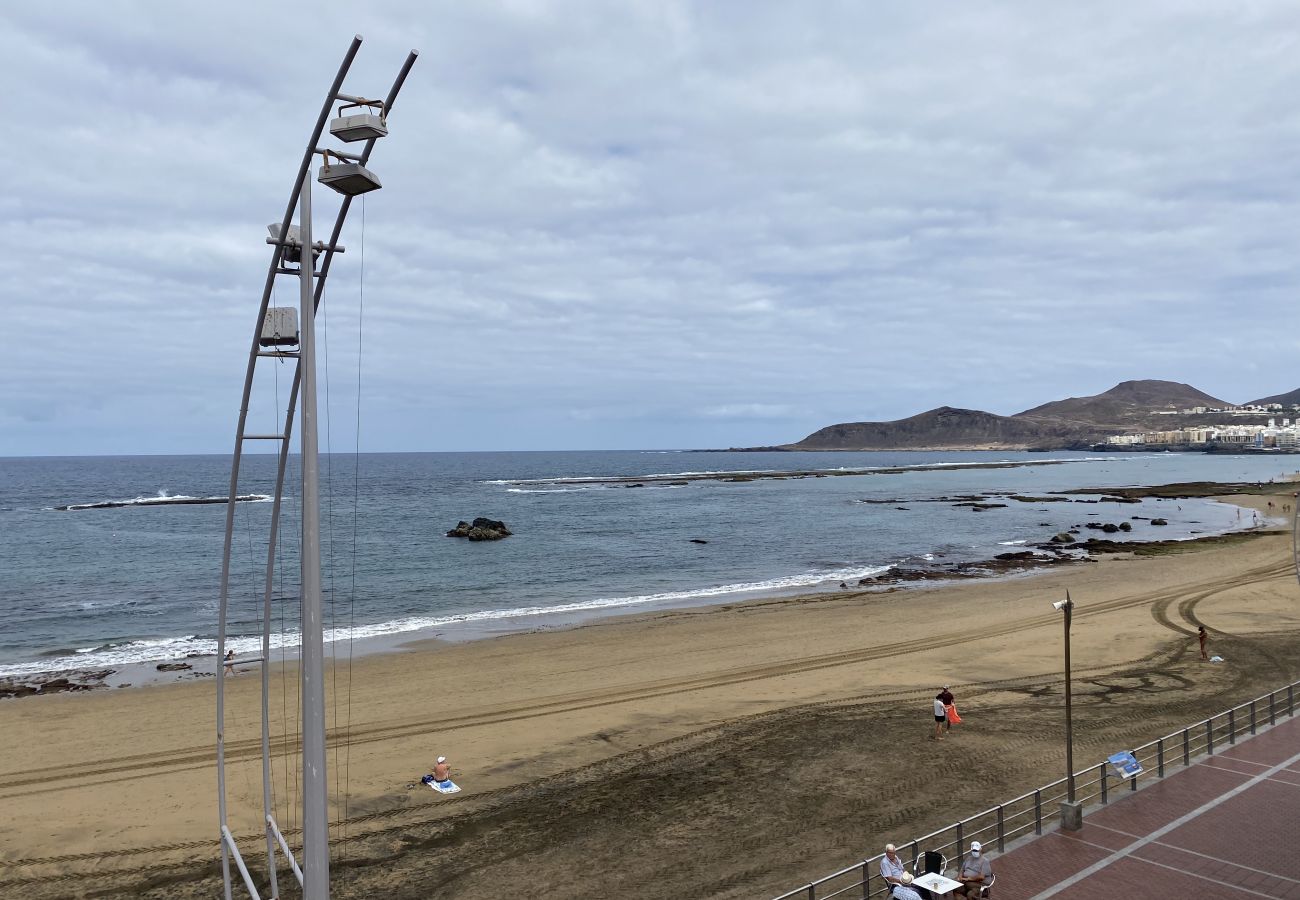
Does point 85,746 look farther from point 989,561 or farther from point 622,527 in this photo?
point 622,527

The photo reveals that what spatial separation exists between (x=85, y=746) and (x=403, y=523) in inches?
2450

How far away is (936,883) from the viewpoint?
10.5 m

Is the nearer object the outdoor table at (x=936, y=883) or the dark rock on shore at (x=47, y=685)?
the outdoor table at (x=936, y=883)

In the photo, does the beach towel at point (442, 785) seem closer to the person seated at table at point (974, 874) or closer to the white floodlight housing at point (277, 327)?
the person seated at table at point (974, 874)

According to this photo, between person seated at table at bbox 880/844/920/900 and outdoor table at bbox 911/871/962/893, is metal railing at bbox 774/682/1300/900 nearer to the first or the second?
person seated at table at bbox 880/844/920/900

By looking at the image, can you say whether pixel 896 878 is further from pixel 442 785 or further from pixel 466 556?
pixel 466 556

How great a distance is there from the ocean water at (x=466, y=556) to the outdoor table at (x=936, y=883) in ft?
53.8

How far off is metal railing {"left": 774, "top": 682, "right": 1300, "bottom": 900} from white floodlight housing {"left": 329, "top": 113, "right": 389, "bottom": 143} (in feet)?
30.5

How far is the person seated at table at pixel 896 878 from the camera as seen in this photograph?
10.4m

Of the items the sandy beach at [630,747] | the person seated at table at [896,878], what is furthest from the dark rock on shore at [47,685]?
the person seated at table at [896,878]

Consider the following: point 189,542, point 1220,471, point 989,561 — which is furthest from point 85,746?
point 1220,471

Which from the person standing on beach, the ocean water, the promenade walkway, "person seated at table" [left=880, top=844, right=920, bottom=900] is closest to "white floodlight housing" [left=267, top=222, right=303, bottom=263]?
"person seated at table" [left=880, top=844, right=920, bottom=900]

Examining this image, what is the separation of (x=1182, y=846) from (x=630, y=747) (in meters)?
11.0

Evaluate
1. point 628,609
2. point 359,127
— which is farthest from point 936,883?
point 628,609
